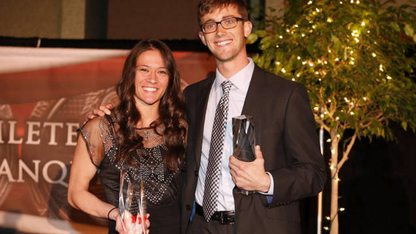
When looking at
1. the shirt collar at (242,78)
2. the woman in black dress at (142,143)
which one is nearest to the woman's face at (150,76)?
the woman in black dress at (142,143)

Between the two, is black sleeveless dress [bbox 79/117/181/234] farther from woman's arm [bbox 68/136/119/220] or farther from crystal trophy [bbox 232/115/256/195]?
crystal trophy [bbox 232/115/256/195]

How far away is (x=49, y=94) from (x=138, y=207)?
3.33m

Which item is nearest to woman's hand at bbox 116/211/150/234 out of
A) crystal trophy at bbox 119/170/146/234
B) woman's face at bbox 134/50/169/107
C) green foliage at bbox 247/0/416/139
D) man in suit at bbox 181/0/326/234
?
crystal trophy at bbox 119/170/146/234

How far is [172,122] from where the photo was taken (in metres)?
2.31

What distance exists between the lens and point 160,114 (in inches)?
93.4

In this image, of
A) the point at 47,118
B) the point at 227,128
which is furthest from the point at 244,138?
the point at 47,118

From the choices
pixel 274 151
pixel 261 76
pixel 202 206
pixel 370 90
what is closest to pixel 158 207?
pixel 202 206

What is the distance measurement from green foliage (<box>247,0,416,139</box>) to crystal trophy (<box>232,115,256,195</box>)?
1310 mm

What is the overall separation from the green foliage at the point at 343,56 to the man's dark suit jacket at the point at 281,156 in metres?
0.89

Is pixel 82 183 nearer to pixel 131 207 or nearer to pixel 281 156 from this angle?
pixel 131 207

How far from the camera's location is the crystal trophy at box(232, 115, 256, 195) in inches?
61.2

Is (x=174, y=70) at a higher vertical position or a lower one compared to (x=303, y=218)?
higher

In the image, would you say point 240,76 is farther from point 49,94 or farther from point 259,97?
point 49,94

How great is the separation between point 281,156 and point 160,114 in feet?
2.52
